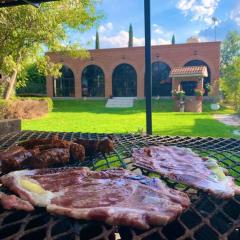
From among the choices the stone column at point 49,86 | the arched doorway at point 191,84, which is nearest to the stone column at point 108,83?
the stone column at point 49,86

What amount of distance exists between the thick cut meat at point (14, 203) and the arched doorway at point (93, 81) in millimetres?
32297

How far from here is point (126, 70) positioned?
33.3 m

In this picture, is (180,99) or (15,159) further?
(180,99)

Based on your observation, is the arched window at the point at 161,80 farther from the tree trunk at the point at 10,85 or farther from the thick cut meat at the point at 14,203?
the thick cut meat at the point at 14,203

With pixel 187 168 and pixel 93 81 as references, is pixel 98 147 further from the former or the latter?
pixel 93 81

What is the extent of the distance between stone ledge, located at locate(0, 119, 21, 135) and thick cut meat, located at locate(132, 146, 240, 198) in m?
2.66

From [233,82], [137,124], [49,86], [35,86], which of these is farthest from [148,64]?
[35,86]

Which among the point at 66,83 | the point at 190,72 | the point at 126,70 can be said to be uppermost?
the point at 126,70

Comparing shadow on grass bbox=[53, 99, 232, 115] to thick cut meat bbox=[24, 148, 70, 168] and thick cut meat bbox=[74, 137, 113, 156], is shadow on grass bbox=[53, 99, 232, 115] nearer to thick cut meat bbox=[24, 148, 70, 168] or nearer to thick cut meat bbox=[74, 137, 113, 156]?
thick cut meat bbox=[74, 137, 113, 156]

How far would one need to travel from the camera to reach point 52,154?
2.42 meters

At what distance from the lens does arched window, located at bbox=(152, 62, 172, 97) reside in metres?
31.9

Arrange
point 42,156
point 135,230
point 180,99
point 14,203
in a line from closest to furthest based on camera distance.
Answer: point 135,230 → point 14,203 → point 42,156 → point 180,99

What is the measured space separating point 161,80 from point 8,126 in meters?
28.2

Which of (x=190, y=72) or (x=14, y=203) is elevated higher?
(x=190, y=72)
